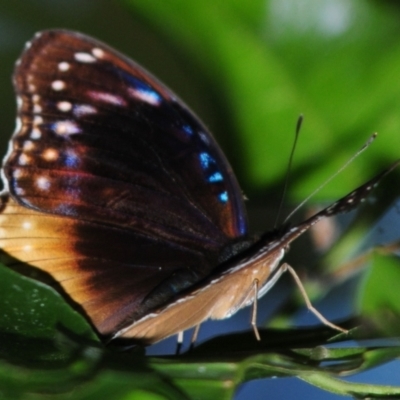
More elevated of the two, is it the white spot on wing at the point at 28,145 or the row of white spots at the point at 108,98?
the row of white spots at the point at 108,98

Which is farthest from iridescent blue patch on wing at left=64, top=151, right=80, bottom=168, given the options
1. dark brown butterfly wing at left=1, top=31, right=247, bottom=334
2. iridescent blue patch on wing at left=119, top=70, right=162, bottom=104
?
iridescent blue patch on wing at left=119, top=70, right=162, bottom=104

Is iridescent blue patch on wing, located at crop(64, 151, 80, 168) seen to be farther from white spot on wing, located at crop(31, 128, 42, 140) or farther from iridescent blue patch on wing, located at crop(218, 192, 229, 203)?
iridescent blue patch on wing, located at crop(218, 192, 229, 203)

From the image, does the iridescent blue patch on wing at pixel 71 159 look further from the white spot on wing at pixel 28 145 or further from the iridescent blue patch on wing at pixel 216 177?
the iridescent blue patch on wing at pixel 216 177

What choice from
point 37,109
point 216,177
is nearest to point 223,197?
point 216,177

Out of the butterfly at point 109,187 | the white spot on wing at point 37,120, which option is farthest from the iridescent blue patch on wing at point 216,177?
the white spot on wing at point 37,120

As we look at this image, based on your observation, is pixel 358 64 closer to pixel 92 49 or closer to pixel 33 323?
pixel 92 49

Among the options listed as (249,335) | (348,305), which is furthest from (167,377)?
(348,305)

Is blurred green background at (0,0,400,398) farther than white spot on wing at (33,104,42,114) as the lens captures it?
No

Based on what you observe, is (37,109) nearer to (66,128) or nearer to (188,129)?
(66,128)

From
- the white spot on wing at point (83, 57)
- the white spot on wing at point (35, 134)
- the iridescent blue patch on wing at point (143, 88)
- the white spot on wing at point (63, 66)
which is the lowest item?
the white spot on wing at point (35, 134)
